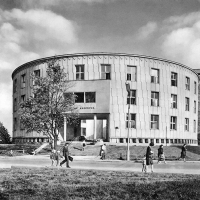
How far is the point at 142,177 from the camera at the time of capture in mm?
14359

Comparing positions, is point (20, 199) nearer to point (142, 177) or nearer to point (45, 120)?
point (142, 177)

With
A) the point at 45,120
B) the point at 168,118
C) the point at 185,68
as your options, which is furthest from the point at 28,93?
the point at 185,68

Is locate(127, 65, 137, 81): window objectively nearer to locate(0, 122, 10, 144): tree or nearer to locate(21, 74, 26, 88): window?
locate(21, 74, 26, 88): window

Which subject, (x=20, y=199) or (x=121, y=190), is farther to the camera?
(x=121, y=190)

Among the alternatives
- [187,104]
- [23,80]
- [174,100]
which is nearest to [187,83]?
[187,104]

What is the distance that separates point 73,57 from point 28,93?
949 centimetres

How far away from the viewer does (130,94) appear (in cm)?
4525

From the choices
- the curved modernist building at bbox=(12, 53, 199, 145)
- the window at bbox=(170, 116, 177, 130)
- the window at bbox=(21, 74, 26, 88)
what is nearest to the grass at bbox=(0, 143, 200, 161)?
the curved modernist building at bbox=(12, 53, 199, 145)

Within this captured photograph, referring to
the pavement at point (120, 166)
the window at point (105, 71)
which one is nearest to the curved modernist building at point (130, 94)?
the window at point (105, 71)

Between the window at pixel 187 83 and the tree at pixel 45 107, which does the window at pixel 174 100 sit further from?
the tree at pixel 45 107

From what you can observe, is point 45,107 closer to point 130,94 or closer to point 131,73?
point 130,94

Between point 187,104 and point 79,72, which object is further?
point 187,104

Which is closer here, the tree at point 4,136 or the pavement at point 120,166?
the pavement at point 120,166

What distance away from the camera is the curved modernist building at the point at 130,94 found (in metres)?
44.3
